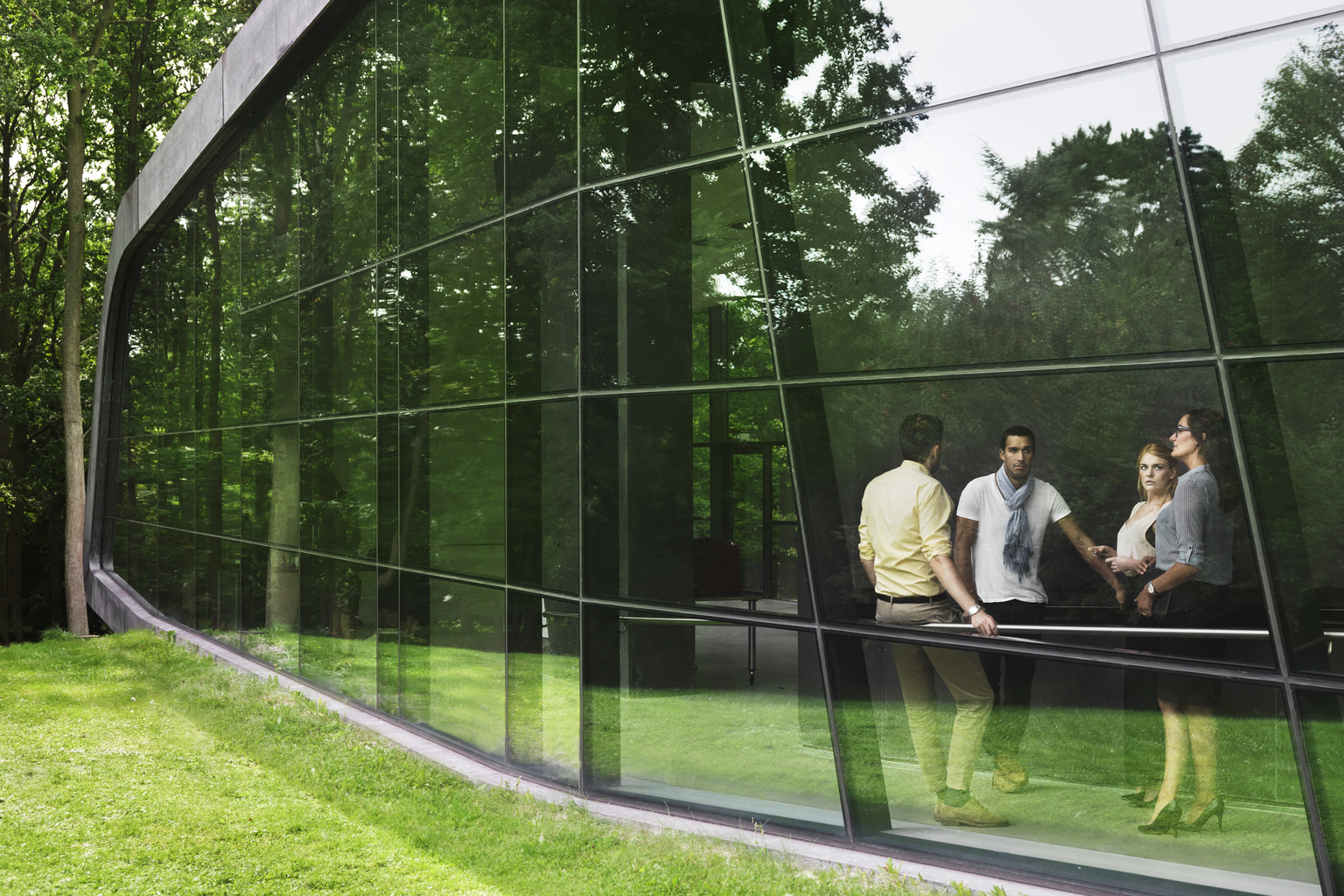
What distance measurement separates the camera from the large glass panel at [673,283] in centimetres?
689

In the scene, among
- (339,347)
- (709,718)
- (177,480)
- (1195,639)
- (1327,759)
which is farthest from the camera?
(177,480)

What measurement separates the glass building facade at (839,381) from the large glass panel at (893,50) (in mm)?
22

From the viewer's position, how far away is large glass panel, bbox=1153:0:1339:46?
186 inches

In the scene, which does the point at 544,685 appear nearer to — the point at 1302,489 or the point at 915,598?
the point at 915,598

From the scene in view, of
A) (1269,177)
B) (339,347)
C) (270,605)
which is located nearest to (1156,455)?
(1269,177)

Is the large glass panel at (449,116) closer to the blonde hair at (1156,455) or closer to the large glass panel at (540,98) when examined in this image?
the large glass panel at (540,98)

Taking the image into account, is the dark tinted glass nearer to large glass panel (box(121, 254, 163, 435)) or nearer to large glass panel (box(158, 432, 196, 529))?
large glass panel (box(158, 432, 196, 529))

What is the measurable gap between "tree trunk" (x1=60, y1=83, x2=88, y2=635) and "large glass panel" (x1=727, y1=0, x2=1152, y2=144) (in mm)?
21236

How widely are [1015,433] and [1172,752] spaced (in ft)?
5.86

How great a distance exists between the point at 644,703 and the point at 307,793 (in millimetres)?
2541

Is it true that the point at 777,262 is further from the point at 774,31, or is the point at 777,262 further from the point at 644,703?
the point at 644,703

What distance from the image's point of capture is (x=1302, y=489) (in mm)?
4883

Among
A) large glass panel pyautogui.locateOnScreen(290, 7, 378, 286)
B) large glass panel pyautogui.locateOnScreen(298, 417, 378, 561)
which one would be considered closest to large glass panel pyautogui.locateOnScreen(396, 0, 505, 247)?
large glass panel pyautogui.locateOnScreen(290, 7, 378, 286)

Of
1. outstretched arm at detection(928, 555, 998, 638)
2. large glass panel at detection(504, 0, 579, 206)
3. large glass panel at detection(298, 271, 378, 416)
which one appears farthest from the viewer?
large glass panel at detection(298, 271, 378, 416)
